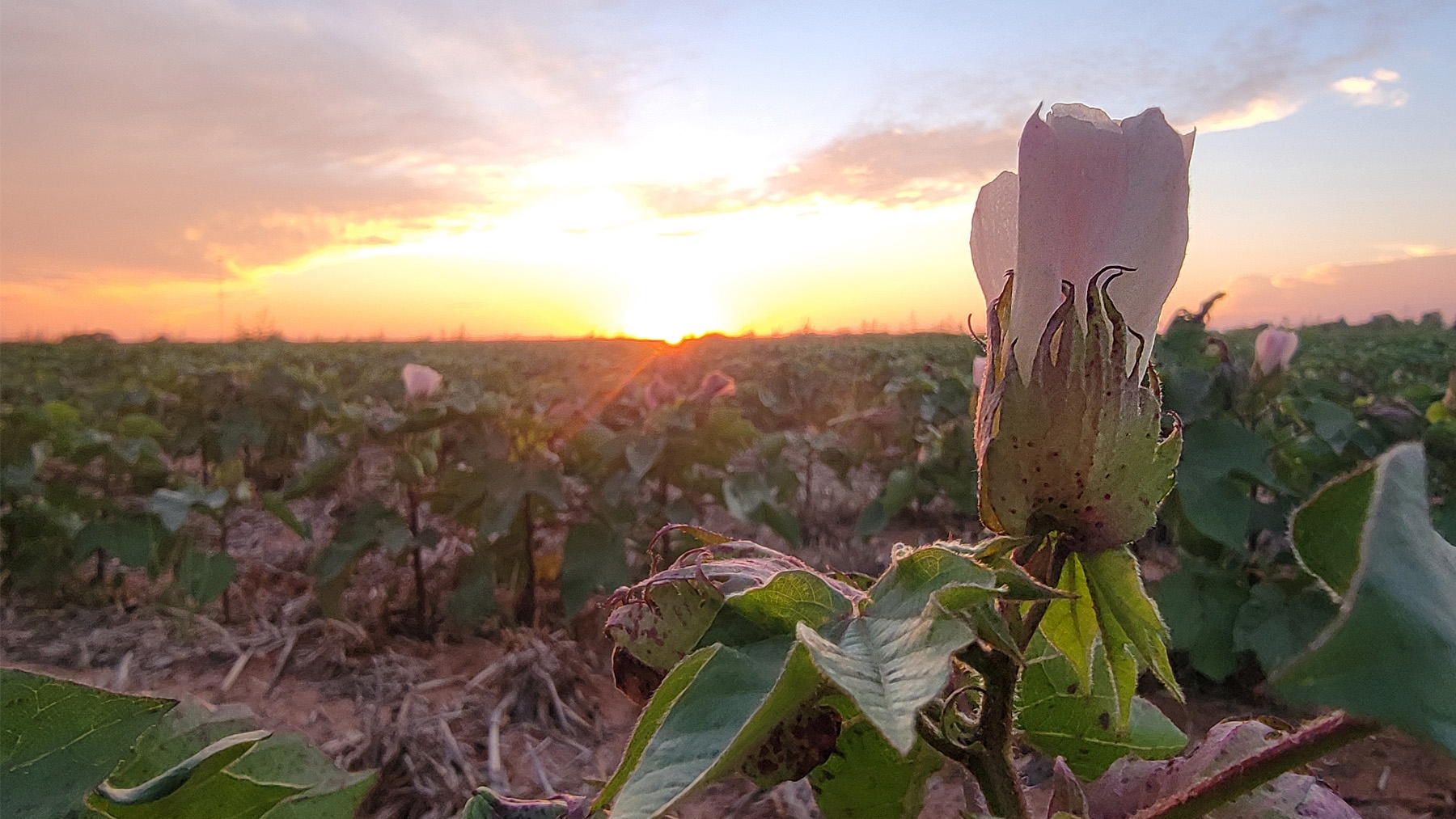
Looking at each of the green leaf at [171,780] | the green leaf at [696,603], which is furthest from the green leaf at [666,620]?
the green leaf at [171,780]

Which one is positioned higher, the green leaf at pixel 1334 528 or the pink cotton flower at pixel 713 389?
the green leaf at pixel 1334 528

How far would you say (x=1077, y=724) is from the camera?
1.90 ft

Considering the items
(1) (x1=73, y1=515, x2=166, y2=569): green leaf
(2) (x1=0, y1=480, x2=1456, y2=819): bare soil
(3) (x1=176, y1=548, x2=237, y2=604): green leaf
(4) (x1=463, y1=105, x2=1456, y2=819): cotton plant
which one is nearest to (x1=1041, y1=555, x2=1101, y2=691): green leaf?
(4) (x1=463, y1=105, x2=1456, y2=819): cotton plant

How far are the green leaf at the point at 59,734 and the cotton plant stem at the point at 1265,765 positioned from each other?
1.68 feet

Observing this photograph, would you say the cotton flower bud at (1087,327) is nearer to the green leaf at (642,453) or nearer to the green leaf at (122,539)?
the green leaf at (642,453)

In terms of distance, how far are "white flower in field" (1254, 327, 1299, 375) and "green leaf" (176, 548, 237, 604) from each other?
138 inches

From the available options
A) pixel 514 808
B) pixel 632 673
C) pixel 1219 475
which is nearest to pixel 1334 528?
pixel 632 673

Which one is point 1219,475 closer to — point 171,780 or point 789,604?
point 789,604

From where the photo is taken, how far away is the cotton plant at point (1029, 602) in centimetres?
33

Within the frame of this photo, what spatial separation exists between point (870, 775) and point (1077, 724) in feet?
0.56

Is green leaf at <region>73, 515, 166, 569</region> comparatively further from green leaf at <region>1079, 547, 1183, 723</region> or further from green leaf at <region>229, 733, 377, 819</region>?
green leaf at <region>1079, 547, 1183, 723</region>

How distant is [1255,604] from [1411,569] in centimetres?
257

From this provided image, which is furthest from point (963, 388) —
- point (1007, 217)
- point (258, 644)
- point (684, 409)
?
point (1007, 217)

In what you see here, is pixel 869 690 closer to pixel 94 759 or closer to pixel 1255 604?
pixel 94 759
